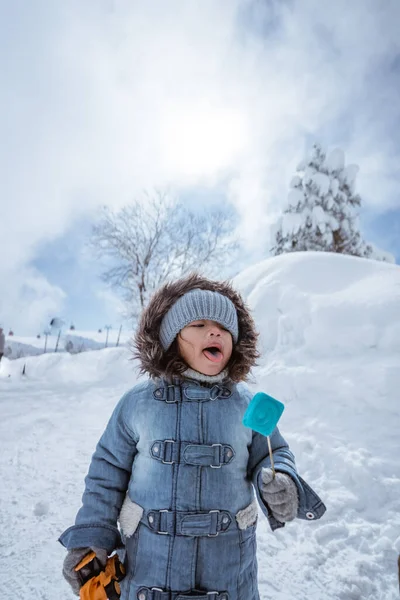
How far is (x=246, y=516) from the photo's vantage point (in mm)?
1424

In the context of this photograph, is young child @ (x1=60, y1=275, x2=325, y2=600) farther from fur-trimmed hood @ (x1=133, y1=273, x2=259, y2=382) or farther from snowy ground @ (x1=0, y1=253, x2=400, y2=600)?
snowy ground @ (x1=0, y1=253, x2=400, y2=600)

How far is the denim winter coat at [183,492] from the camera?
4.34 feet

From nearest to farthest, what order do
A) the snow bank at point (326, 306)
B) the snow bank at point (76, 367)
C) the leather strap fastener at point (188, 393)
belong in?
1. the leather strap fastener at point (188, 393)
2. the snow bank at point (326, 306)
3. the snow bank at point (76, 367)

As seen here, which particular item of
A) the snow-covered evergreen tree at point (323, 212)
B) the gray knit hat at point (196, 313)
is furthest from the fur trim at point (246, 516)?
the snow-covered evergreen tree at point (323, 212)

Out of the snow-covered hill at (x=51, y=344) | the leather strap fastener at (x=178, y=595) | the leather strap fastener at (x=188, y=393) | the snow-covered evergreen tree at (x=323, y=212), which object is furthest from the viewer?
the snow-covered hill at (x=51, y=344)

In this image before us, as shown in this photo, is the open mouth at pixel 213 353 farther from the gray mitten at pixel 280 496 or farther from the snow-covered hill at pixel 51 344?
the snow-covered hill at pixel 51 344

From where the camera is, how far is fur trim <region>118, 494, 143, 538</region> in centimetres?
141

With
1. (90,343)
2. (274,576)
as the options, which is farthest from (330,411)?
(90,343)

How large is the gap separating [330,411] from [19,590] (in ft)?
12.2

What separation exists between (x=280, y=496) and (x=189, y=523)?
372mm

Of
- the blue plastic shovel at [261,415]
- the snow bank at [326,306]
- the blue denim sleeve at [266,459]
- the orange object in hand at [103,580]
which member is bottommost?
the orange object in hand at [103,580]

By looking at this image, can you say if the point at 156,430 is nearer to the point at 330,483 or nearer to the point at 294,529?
the point at 294,529

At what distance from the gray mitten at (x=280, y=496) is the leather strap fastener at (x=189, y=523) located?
216 mm

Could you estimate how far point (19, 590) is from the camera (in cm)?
213
